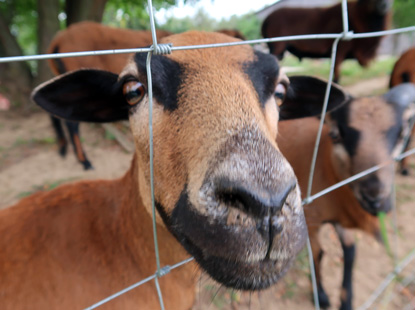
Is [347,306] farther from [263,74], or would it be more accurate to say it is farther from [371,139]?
[263,74]

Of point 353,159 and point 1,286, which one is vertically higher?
point 353,159

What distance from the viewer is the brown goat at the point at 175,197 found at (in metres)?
0.91

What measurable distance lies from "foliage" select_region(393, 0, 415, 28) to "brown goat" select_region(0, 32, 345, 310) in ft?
37.3

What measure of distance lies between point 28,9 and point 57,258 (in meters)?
11.6

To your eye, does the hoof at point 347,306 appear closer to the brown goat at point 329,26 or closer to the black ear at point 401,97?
the black ear at point 401,97

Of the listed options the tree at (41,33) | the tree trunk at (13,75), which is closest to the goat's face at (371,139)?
the tree at (41,33)

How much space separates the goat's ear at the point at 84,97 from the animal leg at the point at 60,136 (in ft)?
15.3

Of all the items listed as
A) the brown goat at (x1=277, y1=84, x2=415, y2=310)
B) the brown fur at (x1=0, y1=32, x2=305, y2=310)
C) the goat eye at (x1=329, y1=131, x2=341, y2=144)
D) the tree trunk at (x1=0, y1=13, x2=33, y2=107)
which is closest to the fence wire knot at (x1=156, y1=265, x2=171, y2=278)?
the brown fur at (x1=0, y1=32, x2=305, y2=310)

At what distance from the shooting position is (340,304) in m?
3.09

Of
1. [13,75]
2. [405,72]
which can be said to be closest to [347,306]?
[405,72]

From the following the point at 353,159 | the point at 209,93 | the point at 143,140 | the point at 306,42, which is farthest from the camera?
the point at 306,42

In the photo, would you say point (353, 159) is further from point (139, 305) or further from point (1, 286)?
point (1, 286)

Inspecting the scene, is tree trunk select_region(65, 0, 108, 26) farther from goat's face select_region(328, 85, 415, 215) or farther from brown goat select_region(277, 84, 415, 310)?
goat's face select_region(328, 85, 415, 215)

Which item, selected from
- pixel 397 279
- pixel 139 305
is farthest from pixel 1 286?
A: pixel 397 279
